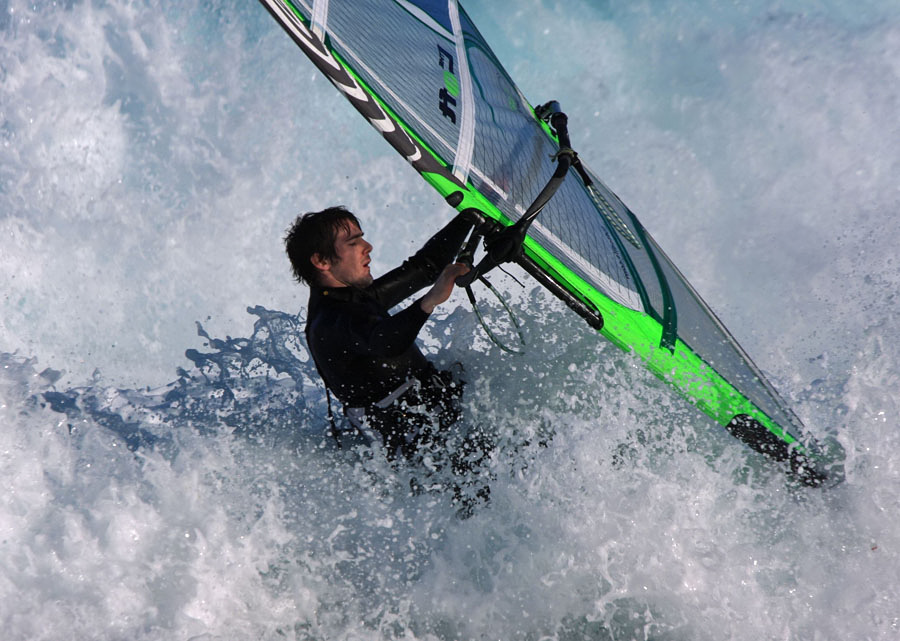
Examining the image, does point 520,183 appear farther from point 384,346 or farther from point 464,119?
point 384,346

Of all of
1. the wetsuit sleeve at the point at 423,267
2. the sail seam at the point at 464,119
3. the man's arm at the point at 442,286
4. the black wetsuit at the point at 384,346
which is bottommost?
the black wetsuit at the point at 384,346

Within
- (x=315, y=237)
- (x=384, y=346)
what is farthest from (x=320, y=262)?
(x=384, y=346)

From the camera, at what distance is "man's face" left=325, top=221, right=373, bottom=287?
2.00m

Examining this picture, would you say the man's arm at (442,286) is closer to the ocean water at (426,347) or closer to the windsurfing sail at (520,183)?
the windsurfing sail at (520,183)

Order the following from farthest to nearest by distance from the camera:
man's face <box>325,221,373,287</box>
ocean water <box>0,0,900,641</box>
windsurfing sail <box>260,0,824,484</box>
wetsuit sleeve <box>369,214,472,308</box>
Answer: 1. ocean water <box>0,0,900,641</box>
2. wetsuit sleeve <box>369,214,472,308</box>
3. man's face <box>325,221,373,287</box>
4. windsurfing sail <box>260,0,824,484</box>

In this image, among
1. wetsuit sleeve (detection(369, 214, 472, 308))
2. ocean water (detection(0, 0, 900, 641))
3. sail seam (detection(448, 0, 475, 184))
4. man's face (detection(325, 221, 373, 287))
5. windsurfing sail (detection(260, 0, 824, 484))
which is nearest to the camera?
windsurfing sail (detection(260, 0, 824, 484))

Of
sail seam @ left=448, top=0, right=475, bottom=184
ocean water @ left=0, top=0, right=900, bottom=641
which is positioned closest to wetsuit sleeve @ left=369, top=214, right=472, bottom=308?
sail seam @ left=448, top=0, right=475, bottom=184

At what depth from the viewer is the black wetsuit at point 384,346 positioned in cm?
174

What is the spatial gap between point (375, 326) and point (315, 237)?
1.49ft

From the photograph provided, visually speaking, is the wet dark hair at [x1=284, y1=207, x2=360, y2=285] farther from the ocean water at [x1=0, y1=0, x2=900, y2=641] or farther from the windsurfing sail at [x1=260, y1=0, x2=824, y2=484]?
the ocean water at [x1=0, y1=0, x2=900, y2=641]

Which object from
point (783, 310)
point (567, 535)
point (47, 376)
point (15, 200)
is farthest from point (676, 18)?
point (15, 200)

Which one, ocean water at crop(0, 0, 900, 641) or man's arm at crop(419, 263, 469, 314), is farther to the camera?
ocean water at crop(0, 0, 900, 641)

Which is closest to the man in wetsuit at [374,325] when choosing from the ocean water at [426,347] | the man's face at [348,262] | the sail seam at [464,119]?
the man's face at [348,262]

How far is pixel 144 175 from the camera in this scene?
604 centimetres
